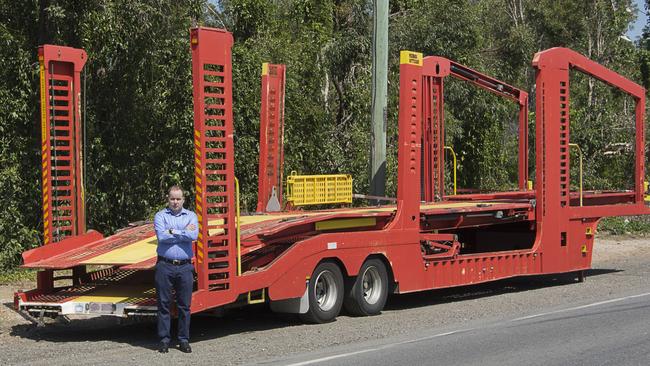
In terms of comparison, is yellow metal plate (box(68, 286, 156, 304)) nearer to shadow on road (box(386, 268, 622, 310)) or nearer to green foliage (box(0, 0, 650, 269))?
shadow on road (box(386, 268, 622, 310))

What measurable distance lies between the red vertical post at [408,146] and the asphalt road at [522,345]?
2202 millimetres

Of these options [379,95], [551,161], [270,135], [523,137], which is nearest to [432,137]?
[379,95]

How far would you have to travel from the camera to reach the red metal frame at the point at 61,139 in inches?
508

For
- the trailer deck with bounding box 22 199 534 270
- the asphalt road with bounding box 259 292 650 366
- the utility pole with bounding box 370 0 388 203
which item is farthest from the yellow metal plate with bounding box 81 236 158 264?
the utility pole with bounding box 370 0 388 203

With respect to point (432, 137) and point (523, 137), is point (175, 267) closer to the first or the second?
point (432, 137)

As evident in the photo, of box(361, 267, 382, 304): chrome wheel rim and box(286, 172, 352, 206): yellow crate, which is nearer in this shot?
box(361, 267, 382, 304): chrome wheel rim

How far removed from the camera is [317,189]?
17062mm

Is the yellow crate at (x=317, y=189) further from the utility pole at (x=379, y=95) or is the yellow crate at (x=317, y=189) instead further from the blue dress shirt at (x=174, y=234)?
the blue dress shirt at (x=174, y=234)

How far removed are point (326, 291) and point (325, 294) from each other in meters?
0.04

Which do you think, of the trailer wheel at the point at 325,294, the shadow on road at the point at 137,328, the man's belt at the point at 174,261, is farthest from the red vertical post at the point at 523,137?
the man's belt at the point at 174,261

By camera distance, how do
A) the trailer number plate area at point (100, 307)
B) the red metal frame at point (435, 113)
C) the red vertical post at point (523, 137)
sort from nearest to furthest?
the trailer number plate area at point (100, 307)
the red metal frame at point (435, 113)
the red vertical post at point (523, 137)

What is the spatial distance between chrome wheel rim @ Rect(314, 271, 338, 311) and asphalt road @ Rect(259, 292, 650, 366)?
153 centimetres

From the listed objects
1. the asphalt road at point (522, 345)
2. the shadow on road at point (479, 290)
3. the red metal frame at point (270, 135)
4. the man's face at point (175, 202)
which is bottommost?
the shadow on road at point (479, 290)

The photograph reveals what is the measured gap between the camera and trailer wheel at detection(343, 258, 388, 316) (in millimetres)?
13555
